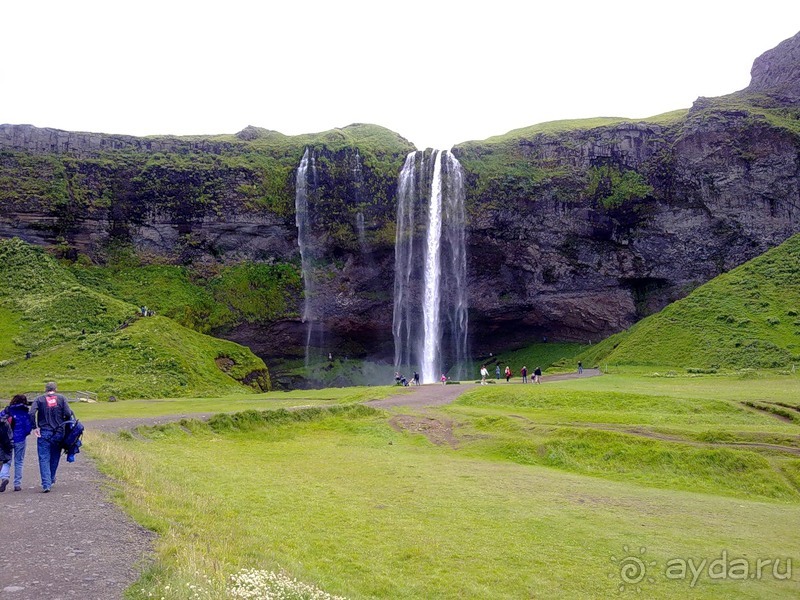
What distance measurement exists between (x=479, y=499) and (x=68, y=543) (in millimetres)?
9760

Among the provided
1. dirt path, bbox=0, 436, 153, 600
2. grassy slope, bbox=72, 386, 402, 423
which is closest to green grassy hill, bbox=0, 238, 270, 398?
grassy slope, bbox=72, 386, 402, 423

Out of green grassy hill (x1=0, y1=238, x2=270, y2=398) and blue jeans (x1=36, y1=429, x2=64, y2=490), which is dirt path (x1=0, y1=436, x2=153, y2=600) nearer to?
blue jeans (x1=36, y1=429, x2=64, y2=490)

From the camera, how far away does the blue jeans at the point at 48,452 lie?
11.4m

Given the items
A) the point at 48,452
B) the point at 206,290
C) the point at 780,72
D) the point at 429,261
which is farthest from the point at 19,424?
the point at 780,72

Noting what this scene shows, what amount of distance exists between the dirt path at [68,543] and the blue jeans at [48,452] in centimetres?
32

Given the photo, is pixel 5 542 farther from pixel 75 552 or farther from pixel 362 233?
pixel 362 233

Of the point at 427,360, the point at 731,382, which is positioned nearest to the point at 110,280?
the point at 427,360

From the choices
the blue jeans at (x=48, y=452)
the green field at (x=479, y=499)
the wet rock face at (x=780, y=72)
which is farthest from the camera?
the wet rock face at (x=780, y=72)

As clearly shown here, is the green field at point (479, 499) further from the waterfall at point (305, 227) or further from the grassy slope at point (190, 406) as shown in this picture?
the waterfall at point (305, 227)

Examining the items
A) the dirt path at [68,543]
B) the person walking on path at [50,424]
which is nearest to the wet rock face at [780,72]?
the person walking on path at [50,424]

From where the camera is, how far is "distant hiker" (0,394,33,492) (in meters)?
11.9

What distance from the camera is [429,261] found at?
230 ft

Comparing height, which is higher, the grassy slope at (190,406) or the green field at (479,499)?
the green field at (479,499)

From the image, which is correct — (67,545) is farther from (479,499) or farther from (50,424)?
(479,499)
